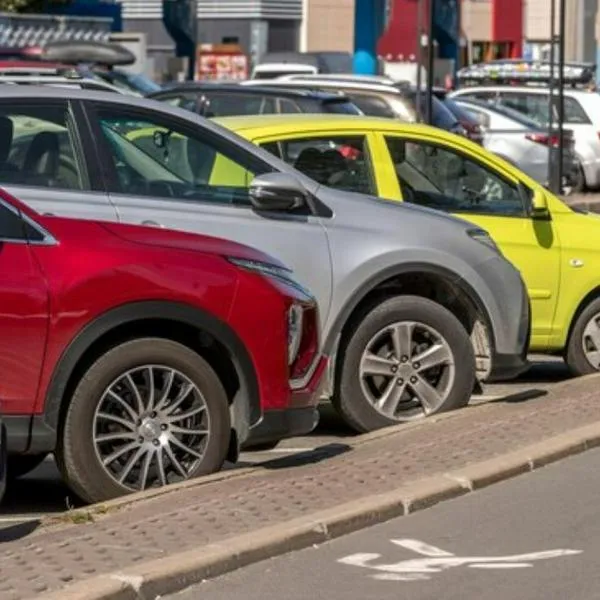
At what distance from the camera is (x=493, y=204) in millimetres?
11688

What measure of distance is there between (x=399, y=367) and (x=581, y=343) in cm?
226

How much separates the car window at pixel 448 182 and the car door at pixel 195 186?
167cm

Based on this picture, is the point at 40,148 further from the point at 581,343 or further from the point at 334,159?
the point at 581,343

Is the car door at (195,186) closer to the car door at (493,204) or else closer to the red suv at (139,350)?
the red suv at (139,350)

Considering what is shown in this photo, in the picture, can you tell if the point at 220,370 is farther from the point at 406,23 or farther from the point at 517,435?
the point at 406,23

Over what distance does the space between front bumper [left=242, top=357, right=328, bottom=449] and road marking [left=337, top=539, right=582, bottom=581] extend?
3.71ft

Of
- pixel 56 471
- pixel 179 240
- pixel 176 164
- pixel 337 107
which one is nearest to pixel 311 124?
pixel 176 164

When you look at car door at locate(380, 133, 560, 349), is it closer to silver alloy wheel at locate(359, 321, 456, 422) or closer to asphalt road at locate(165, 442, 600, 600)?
silver alloy wheel at locate(359, 321, 456, 422)

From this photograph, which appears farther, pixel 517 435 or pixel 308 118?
pixel 308 118

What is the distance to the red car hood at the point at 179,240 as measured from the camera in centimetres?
798

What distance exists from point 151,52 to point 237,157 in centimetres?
5072

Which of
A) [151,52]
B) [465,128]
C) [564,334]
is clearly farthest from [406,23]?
[564,334]

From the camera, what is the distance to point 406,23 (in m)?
66.4

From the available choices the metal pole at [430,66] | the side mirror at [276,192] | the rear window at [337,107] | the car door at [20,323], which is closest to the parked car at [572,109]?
the metal pole at [430,66]
